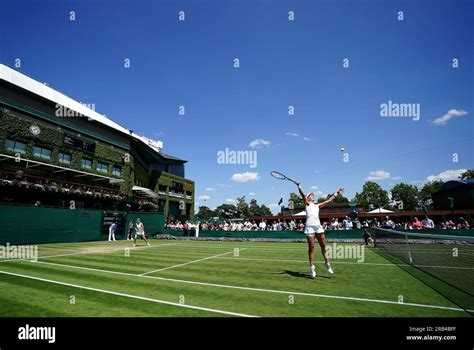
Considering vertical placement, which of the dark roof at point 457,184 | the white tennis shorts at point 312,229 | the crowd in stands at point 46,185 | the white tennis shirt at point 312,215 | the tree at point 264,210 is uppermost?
the dark roof at point 457,184

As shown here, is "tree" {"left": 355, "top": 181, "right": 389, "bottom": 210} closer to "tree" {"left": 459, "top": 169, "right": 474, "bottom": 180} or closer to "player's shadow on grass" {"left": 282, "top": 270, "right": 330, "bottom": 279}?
"tree" {"left": 459, "top": 169, "right": 474, "bottom": 180}

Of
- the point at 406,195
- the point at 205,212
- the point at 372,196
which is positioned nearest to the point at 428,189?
the point at 406,195

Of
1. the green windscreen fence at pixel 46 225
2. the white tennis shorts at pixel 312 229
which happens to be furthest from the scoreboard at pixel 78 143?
the white tennis shorts at pixel 312 229

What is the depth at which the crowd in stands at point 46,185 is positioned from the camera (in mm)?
25803

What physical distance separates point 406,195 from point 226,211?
79.8 metres

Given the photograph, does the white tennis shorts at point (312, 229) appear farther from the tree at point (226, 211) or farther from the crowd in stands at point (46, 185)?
the tree at point (226, 211)

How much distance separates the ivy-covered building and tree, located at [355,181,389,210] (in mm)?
88301

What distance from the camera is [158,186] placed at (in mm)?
59906

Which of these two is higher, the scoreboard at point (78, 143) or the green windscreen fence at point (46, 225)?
the scoreboard at point (78, 143)

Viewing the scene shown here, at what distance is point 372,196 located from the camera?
352ft

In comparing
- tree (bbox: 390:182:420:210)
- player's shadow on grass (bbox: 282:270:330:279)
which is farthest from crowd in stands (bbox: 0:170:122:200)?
tree (bbox: 390:182:420:210)

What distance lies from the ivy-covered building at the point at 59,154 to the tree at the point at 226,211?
81.6 meters

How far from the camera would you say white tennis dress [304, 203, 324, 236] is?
8.03 metres

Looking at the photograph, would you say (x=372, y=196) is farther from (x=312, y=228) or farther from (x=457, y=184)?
(x=312, y=228)
